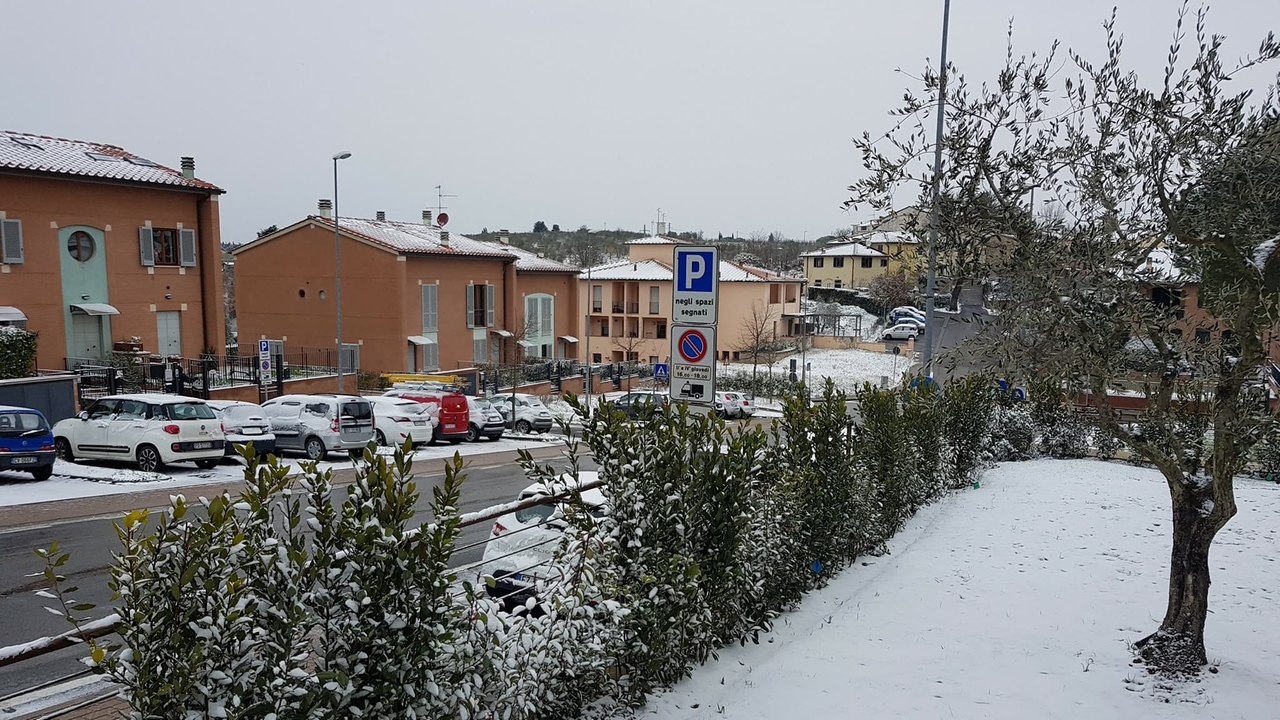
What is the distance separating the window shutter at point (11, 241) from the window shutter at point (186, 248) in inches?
196

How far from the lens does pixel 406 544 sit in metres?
3.46

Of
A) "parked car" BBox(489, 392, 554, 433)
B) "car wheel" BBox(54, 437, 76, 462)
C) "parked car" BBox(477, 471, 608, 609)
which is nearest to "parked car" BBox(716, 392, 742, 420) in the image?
"parked car" BBox(489, 392, 554, 433)

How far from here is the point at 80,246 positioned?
2561 cm

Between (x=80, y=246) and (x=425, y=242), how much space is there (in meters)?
16.6

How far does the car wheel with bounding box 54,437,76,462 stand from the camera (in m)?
17.1

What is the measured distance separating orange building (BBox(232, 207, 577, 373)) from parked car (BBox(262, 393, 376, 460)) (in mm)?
16944

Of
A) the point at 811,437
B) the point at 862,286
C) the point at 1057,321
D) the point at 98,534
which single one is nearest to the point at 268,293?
the point at 98,534

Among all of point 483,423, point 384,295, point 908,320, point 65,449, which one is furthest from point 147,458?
point 908,320

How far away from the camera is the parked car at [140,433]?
16.7m

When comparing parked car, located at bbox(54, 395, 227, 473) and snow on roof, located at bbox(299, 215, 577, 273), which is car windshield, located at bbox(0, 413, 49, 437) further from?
snow on roof, located at bbox(299, 215, 577, 273)

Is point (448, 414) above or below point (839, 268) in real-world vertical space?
below

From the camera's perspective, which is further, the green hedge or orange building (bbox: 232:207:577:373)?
orange building (bbox: 232:207:577:373)

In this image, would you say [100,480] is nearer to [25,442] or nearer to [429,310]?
[25,442]

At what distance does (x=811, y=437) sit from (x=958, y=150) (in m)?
3.03
